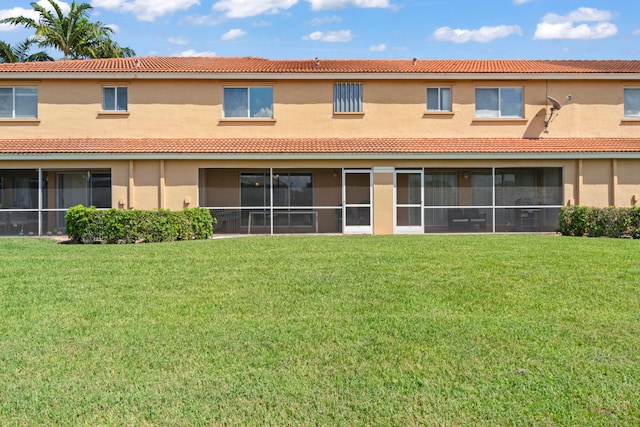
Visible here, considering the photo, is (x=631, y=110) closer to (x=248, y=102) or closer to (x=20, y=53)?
(x=248, y=102)

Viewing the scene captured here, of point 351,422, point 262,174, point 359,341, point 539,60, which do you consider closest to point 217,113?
point 262,174

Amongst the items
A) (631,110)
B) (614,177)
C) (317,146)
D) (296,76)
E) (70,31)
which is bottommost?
(614,177)

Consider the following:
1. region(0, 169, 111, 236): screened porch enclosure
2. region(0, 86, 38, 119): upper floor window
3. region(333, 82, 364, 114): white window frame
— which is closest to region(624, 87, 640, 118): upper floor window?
region(333, 82, 364, 114): white window frame

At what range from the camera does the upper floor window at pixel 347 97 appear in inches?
825

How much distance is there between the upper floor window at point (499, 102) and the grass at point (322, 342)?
11204mm

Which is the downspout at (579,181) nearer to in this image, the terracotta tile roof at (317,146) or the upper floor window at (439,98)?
the terracotta tile roof at (317,146)

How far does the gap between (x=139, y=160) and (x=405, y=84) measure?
992 cm

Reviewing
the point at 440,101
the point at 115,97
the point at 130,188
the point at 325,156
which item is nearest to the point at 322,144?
the point at 325,156

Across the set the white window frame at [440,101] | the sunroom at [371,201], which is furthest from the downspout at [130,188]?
the white window frame at [440,101]

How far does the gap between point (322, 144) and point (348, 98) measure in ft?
7.34

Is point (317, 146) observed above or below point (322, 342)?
above

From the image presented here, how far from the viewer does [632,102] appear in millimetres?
21547

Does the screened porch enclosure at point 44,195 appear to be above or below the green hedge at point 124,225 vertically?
above

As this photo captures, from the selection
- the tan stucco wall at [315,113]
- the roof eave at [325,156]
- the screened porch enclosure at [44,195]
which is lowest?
the screened porch enclosure at [44,195]
